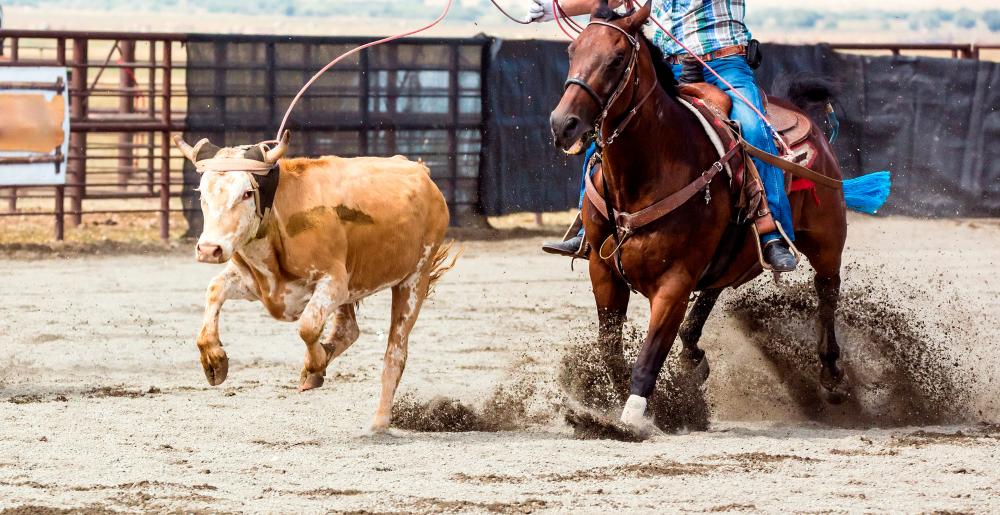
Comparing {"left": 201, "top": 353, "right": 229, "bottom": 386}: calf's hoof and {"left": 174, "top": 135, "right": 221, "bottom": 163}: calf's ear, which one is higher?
{"left": 174, "top": 135, "right": 221, "bottom": 163}: calf's ear

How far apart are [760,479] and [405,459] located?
1363mm

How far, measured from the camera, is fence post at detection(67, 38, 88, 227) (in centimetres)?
1306

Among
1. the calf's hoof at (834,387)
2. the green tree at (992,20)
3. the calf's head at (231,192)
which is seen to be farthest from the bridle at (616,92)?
the green tree at (992,20)

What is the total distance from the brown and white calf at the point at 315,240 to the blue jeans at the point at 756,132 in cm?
85

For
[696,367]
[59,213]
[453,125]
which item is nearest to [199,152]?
[696,367]

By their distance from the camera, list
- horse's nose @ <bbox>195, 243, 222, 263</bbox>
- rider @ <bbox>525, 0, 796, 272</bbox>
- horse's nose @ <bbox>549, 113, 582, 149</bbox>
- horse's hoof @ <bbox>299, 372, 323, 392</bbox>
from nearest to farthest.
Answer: horse's nose @ <bbox>195, 243, 222, 263</bbox>
horse's nose @ <bbox>549, 113, 582, 149</bbox>
horse's hoof @ <bbox>299, 372, 323, 392</bbox>
rider @ <bbox>525, 0, 796, 272</bbox>

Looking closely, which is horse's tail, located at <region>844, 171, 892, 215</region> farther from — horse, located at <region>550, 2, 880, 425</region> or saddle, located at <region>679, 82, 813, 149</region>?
horse, located at <region>550, 2, 880, 425</region>

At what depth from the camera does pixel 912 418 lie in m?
6.83

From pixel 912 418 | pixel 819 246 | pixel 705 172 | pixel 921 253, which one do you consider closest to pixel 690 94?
pixel 705 172

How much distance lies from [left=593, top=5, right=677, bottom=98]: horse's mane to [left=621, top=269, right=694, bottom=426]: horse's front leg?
0.83 meters

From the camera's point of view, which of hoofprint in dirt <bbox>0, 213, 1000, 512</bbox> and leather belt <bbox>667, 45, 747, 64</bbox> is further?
leather belt <bbox>667, 45, 747, 64</bbox>

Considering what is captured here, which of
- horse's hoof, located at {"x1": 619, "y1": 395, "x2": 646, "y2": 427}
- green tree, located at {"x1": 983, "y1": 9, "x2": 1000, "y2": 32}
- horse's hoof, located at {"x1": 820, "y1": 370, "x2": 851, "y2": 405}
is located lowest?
horse's hoof, located at {"x1": 820, "y1": 370, "x2": 851, "y2": 405}

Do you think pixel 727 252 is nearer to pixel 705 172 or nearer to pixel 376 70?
pixel 705 172

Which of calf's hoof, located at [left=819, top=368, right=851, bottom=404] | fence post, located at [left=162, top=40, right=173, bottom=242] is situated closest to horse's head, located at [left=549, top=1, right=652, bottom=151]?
calf's hoof, located at [left=819, top=368, right=851, bottom=404]
